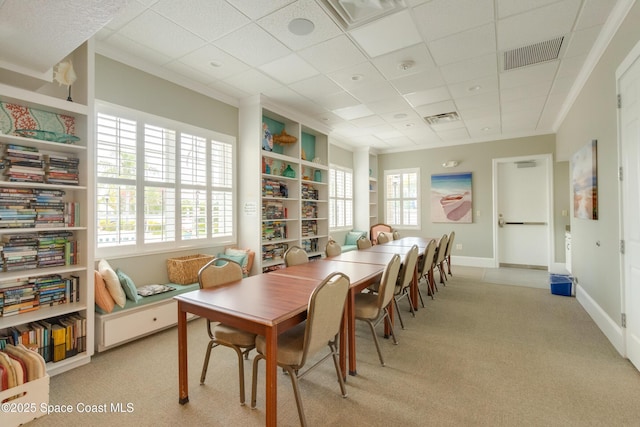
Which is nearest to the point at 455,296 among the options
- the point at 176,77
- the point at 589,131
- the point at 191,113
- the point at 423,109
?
the point at 589,131

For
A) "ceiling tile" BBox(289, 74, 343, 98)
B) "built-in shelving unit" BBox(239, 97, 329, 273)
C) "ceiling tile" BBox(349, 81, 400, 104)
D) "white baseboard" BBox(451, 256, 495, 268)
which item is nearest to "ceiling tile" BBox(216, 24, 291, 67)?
"ceiling tile" BBox(289, 74, 343, 98)

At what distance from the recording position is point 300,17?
2.53m

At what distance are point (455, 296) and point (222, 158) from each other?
3.92m

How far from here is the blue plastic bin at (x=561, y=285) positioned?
423 cm

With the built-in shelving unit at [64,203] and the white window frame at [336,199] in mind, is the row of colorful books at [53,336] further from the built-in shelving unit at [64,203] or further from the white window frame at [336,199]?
the white window frame at [336,199]

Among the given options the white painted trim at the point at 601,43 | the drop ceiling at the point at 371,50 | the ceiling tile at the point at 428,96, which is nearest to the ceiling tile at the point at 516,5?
the drop ceiling at the point at 371,50

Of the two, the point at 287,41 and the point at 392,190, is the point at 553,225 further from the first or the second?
the point at 287,41

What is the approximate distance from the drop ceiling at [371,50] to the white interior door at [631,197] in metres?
0.68

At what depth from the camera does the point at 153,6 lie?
7.83ft

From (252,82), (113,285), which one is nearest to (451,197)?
(252,82)

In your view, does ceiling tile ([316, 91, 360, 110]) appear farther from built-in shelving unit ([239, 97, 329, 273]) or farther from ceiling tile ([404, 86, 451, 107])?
ceiling tile ([404, 86, 451, 107])

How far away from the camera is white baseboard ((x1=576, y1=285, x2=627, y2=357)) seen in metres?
2.60

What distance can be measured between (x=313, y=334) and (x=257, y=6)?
2.49 meters

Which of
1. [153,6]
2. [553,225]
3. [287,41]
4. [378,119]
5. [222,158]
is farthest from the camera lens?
[553,225]
